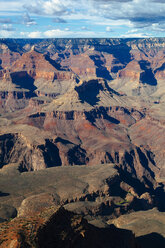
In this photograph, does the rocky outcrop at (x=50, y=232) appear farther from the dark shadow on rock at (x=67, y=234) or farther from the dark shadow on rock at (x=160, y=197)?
the dark shadow on rock at (x=160, y=197)

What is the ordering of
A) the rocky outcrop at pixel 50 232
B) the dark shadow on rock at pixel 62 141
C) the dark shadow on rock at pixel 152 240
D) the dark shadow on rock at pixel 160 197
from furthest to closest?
1. the dark shadow on rock at pixel 62 141
2. the dark shadow on rock at pixel 160 197
3. the dark shadow on rock at pixel 152 240
4. the rocky outcrop at pixel 50 232

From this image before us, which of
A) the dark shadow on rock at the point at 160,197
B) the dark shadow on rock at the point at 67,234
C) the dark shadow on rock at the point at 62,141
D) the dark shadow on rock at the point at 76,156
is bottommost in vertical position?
the dark shadow on rock at the point at 160,197

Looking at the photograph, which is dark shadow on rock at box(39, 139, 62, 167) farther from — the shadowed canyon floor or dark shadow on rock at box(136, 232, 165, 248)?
dark shadow on rock at box(136, 232, 165, 248)

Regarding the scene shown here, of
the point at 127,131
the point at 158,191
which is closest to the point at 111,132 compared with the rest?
the point at 127,131

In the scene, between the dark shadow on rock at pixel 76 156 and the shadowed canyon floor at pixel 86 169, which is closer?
the shadowed canyon floor at pixel 86 169

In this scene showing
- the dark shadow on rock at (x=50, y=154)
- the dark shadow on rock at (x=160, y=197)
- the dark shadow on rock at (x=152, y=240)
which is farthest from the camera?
the dark shadow on rock at (x=50, y=154)

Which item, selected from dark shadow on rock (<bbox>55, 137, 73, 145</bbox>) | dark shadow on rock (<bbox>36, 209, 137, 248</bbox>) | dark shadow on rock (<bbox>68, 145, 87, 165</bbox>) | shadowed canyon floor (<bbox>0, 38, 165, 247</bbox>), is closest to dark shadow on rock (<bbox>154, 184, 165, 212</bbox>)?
shadowed canyon floor (<bbox>0, 38, 165, 247</bbox>)

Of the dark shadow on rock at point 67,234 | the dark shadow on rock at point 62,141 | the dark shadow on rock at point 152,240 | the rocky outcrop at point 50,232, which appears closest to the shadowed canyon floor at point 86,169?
the dark shadow on rock at point 152,240

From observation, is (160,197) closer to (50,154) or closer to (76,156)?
(76,156)

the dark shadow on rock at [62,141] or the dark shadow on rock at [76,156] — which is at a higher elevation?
the dark shadow on rock at [62,141]
